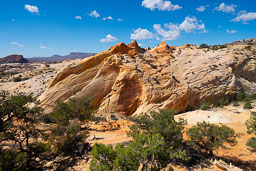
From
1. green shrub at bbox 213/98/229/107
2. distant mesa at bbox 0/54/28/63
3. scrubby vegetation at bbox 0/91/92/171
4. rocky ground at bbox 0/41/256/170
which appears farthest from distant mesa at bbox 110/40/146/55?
distant mesa at bbox 0/54/28/63

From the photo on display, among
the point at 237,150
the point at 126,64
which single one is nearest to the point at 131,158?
the point at 237,150

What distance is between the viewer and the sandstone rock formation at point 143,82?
23375mm

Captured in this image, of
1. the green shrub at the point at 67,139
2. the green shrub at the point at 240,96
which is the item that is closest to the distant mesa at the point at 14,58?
the green shrub at the point at 67,139

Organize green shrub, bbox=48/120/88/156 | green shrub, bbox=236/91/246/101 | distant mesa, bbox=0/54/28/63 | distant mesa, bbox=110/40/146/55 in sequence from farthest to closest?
1. distant mesa, bbox=0/54/28/63
2. distant mesa, bbox=110/40/146/55
3. green shrub, bbox=236/91/246/101
4. green shrub, bbox=48/120/88/156

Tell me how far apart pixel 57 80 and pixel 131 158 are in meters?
22.0

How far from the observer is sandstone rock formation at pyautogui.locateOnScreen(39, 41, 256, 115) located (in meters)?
23.4

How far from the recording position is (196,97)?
24.9 m

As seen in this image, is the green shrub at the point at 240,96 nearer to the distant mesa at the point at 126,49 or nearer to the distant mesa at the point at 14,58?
the distant mesa at the point at 126,49

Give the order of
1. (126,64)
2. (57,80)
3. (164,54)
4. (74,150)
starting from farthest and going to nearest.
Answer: (164,54)
(126,64)
(57,80)
(74,150)

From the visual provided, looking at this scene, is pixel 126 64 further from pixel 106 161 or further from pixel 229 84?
pixel 106 161

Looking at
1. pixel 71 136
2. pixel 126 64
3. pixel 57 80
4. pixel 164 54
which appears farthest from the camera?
pixel 164 54

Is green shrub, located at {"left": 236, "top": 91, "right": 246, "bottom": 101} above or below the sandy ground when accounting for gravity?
above

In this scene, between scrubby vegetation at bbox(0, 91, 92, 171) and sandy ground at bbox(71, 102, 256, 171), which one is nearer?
scrubby vegetation at bbox(0, 91, 92, 171)

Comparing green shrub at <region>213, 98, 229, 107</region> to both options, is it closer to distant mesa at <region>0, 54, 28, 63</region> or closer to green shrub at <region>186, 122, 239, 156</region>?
green shrub at <region>186, 122, 239, 156</region>
